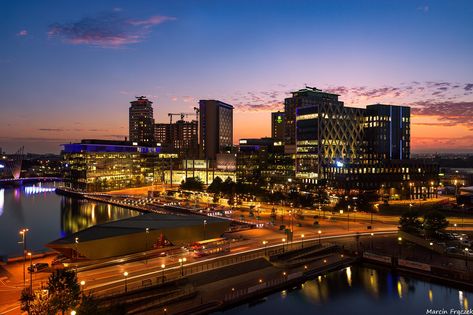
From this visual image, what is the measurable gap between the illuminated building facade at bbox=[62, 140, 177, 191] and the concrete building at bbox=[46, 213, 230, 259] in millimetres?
101887

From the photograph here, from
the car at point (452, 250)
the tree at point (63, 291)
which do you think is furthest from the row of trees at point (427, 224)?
the tree at point (63, 291)

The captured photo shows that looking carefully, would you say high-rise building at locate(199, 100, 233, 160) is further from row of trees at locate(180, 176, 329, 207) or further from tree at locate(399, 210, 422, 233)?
tree at locate(399, 210, 422, 233)

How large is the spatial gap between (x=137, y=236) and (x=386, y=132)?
304ft

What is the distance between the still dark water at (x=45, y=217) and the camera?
213 feet

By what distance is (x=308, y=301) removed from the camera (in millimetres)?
38594

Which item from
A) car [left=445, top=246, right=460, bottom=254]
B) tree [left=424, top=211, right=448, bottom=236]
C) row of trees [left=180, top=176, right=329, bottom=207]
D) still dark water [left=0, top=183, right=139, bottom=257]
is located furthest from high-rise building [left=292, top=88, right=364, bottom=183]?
car [left=445, top=246, right=460, bottom=254]

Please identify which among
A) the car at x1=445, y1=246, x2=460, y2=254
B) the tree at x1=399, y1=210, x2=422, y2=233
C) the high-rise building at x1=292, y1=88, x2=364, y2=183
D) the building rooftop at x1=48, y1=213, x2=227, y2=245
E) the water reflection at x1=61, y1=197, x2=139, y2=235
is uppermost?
the high-rise building at x1=292, y1=88, x2=364, y2=183

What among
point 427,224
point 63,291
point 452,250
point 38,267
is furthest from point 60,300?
point 427,224

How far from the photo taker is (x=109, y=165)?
15888cm

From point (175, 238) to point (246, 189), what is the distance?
58.1m

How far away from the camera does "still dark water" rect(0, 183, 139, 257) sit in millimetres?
64875

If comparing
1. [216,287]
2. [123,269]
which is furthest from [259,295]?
[123,269]

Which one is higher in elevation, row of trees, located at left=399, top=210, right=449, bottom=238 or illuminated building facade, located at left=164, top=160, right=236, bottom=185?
illuminated building facade, located at left=164, top=160, right=236, bottom=185

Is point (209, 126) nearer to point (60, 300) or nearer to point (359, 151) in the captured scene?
point (359, 151)
